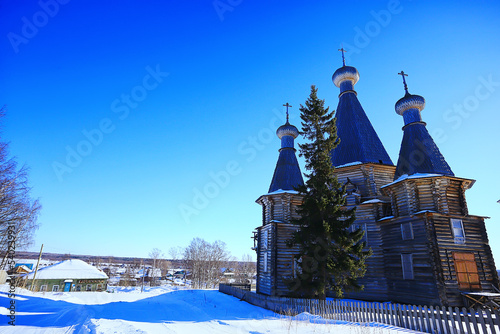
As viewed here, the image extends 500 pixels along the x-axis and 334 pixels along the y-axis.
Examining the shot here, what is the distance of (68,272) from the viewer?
44.8 m

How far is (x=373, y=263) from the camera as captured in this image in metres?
19.7

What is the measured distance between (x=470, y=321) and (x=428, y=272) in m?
8.49

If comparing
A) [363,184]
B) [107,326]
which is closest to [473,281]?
[363,184]

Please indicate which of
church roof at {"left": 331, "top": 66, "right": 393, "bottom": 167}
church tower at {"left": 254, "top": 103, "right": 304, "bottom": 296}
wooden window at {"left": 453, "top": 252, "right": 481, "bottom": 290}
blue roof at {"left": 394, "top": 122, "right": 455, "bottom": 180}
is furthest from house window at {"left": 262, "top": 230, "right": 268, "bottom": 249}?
wooden window at {"left": 453, "top": 252, "right": 481, "bottom": 290}

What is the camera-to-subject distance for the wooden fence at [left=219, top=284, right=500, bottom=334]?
8.11m

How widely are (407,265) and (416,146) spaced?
9068 millimetres

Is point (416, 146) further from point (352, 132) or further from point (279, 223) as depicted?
point (279, 223)

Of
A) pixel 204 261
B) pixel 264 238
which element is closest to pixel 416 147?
pixel 264 238

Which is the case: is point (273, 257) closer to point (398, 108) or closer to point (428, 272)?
point (428, 272)

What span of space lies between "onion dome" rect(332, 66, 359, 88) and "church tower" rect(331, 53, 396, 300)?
175cm

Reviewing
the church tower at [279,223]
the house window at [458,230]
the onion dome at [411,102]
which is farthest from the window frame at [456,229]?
the church tower at [279,223]

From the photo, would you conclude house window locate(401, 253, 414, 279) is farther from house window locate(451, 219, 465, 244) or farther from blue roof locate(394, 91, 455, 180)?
blue roof locate(394, 91, 455, 180)

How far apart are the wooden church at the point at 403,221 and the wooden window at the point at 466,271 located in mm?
59

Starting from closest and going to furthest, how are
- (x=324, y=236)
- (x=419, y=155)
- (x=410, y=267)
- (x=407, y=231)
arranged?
(x=324, y=236), (x=410, y=267), (x=407, y=231), (x=419, y=155)
